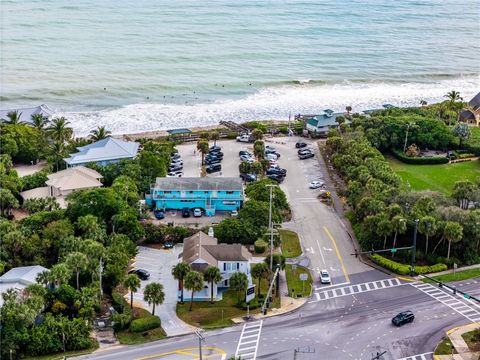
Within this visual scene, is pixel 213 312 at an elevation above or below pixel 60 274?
below

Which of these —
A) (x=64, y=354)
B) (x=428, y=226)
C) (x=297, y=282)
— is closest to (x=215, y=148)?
(x=297, y=282)

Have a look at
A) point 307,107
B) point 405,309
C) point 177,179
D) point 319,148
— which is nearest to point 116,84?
point 307,107

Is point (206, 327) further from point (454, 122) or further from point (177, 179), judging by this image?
point (454, 122)

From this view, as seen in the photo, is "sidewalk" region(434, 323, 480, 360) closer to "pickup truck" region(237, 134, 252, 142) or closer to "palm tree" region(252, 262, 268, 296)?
"palm tree" region(252, 262, 268, 296)

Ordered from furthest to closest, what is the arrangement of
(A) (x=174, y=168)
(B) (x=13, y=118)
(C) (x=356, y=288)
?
(B) (x=13, y=118)
(A) (x=174, y=168)
(C) (x=356, y=288)

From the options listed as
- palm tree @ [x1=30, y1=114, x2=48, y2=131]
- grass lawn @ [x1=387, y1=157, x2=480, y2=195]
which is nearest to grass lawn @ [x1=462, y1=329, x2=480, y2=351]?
grass lawn @ [x1=387, y1=157, x2=480, y2=195]

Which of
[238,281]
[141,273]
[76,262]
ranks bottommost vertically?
[141,273]

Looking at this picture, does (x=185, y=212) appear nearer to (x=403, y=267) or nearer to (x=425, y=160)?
(x=403, y=267)

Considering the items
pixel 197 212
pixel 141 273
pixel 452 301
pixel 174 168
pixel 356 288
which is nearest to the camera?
pixel 452 301
